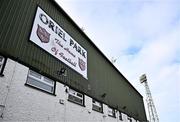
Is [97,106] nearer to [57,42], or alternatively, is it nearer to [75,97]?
[75,97]

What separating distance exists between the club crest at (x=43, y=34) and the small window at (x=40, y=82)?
204 cm

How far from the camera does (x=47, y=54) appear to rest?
8.69m

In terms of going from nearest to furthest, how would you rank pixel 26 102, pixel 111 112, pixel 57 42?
pixel 26 102
pixel 57 42
pixel 111 112

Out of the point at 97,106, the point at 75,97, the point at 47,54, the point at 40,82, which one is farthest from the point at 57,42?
the point at 97,106

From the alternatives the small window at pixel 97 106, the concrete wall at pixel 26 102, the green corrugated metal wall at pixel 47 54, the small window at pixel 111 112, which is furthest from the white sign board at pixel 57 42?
the small window at pixel 111 112

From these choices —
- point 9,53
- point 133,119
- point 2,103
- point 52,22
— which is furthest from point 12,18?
point 133,119

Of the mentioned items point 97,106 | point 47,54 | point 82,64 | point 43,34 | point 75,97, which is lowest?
point 97,106

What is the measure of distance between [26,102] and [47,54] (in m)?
3.04

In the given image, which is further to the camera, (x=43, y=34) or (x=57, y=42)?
(x=57, y=42)

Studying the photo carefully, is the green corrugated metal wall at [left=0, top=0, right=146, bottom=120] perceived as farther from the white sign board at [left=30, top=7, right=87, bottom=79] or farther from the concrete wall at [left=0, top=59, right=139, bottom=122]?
the concrete wall at [left=0, top=59, right=139, bottom=122]

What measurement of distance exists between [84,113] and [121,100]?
8040 millimetres

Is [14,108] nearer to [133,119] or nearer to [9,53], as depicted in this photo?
[9,53]

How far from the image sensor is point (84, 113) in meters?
9.90

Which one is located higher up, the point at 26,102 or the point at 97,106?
the point at 97,106
